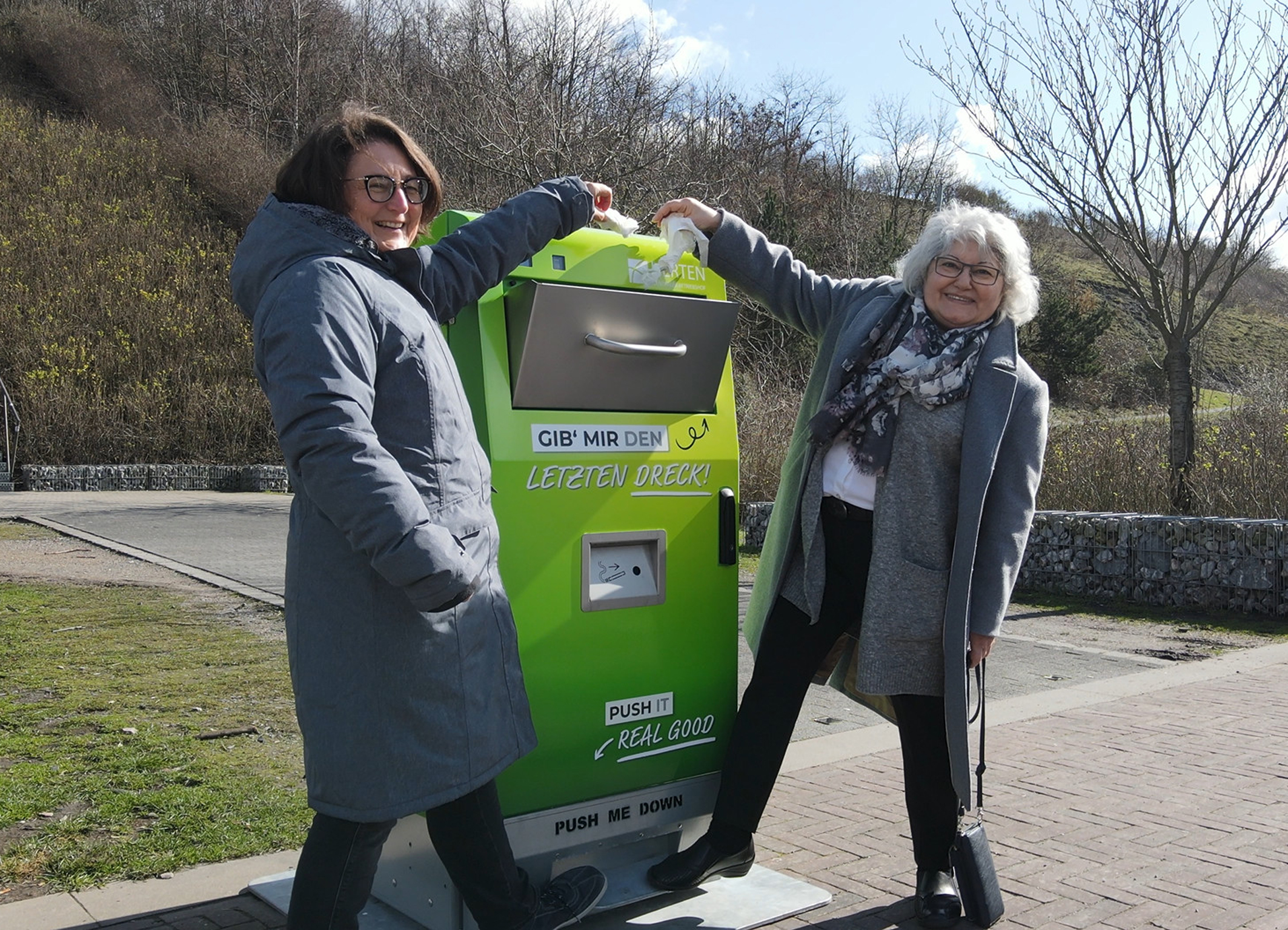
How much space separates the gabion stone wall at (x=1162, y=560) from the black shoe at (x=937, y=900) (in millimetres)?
5960

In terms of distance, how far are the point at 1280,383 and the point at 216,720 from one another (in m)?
11.3

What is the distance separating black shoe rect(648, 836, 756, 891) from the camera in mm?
2992

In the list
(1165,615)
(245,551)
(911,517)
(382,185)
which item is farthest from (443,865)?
(245,551)

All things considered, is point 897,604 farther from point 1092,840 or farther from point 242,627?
point 242,627

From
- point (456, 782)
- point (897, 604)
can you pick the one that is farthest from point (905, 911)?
point (456, 782)

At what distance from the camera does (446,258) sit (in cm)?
255

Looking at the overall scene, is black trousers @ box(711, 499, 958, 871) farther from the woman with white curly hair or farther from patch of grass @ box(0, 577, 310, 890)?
patch of grass @ box(0, 577, 310, 890)

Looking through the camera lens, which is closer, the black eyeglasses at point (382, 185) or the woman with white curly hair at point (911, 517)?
the black eyeglasses at point (382, 185)

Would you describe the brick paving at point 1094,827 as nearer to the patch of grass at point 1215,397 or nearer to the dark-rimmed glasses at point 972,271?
the dark-rimmed glasses at point 972,271

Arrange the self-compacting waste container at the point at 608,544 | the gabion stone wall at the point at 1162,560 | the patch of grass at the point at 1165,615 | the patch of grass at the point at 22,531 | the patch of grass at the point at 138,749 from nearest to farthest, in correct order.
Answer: the self-compacting waste container at the point at 608,544, the patch of grass at the point at 138,749, the patch of grass at the point at 1165,615, the gabion stone wall at the point at 1162,560, the patch of grass at the point at 22,531

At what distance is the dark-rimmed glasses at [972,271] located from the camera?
293 centimetres

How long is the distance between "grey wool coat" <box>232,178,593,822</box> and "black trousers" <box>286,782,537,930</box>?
0.10 m

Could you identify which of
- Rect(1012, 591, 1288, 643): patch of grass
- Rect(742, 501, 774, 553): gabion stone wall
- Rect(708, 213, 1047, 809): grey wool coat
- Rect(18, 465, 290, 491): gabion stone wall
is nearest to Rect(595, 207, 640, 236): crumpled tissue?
Rect(708, 213, 1047, 809): grey wool coat

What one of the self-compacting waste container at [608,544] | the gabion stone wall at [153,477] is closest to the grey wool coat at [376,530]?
the self-compacting waste container at [608,544]
